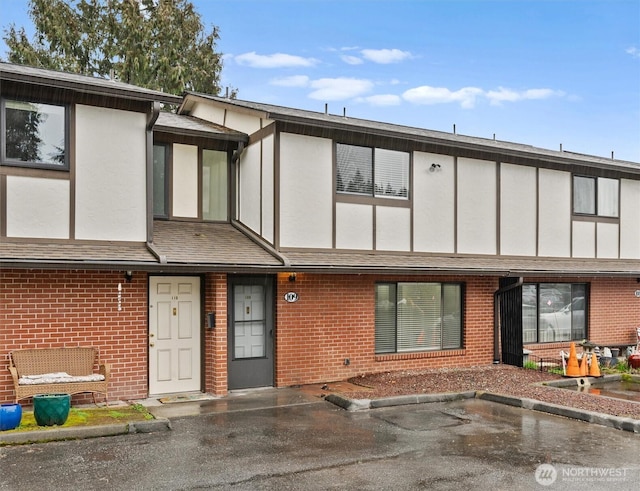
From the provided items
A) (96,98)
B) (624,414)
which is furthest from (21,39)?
(624,414)

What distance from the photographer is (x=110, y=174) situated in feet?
34.9

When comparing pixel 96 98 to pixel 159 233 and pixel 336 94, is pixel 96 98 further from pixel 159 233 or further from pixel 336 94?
pixel 336 94

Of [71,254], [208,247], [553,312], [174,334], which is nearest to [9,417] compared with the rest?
[71,254]

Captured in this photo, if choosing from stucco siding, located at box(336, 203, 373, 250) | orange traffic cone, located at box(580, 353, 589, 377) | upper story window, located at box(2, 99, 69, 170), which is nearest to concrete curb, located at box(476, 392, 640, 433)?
orange traffic cone, located at box(580, 353, 589, 377)

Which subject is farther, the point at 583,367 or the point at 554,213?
the point at 554,213

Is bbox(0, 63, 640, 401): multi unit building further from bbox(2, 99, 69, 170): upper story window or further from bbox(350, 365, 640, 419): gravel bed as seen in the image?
bbox(350, 365, 640, 419): gravel bed

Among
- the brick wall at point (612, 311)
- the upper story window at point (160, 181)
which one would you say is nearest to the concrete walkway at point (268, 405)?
the upper story window at point (160, 181)

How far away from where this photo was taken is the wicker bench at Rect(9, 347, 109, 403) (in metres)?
→ 9.48

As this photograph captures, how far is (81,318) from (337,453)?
5064 millimetres

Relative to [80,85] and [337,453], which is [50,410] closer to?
[337,453]

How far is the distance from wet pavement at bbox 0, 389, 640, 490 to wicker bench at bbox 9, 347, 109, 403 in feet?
3.91

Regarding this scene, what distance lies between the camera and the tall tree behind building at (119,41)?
26781mm

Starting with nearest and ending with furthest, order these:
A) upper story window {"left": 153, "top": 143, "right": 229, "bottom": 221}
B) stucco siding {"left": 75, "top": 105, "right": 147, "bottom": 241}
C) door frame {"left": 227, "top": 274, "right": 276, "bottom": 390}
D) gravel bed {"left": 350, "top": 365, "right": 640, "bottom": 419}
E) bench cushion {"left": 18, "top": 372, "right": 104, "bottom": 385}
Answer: bench cushion {"left": 18, "top": 372, "right": 104, "bottom": 385} < stucco siding {"left": 75, "top": 105, "right": 147, "bottom": 241} < gravel bed {"left": 350, "top": 365, "right": 640, "bottom": 419} < door frame {"left": 227, "top": 274, "right": 276, "bottom": 390} < upper story window {"left": 153, "top": 143, "right": 229, "bottom": 221}

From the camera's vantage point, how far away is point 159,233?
38.8 feet
